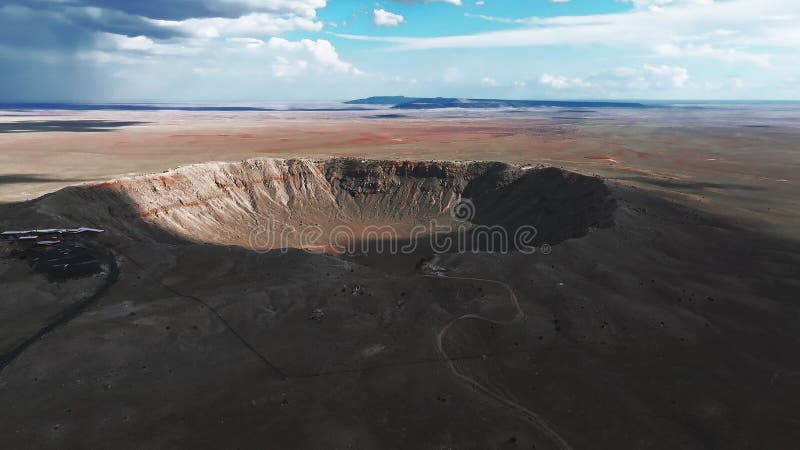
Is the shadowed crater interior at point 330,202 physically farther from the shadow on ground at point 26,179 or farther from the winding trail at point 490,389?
the shadow on ground at point 26,179

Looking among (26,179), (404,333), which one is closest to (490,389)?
(404,333)

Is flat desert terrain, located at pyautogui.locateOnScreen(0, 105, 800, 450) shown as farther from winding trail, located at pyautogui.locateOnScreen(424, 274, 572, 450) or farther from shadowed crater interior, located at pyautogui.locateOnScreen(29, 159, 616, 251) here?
shadowed crater interior, located at pyautogui.locateOnScreen(29, 159, 616, 251)

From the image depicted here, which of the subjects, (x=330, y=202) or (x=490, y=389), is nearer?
(x=490, y=389)

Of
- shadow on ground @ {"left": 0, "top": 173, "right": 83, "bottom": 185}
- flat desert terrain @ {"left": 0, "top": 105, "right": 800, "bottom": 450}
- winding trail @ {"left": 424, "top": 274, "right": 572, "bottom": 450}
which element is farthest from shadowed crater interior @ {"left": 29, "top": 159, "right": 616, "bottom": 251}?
shadow on ground @ {"left": 0, "top": 173, "right": 83, "bottom": 185}

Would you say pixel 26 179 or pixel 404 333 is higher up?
pixel 26 179

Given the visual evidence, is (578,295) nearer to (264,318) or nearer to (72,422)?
(264,318)

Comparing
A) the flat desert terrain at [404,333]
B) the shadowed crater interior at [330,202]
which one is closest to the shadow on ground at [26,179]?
the flat desert terrain at [404,333]

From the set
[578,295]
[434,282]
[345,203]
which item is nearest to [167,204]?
[345,203]

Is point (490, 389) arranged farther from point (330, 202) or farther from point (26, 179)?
point (26, 179)
